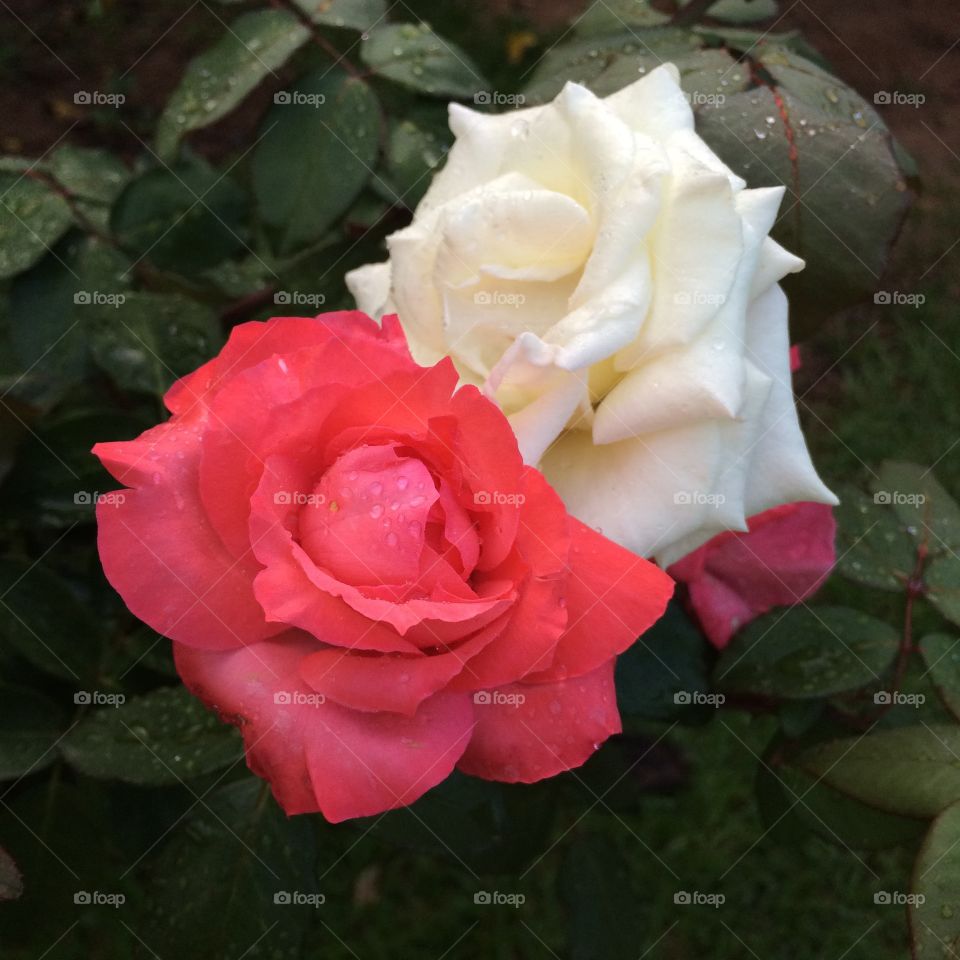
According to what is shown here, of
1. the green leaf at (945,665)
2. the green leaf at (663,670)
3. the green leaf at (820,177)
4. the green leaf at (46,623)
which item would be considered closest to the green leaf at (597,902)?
the green leaf at (663,670)

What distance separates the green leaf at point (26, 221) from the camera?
3.59ft

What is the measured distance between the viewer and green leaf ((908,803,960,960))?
0.78 m

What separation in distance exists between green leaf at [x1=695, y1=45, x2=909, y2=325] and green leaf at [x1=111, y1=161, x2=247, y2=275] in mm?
532

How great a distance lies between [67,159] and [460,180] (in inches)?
22.5

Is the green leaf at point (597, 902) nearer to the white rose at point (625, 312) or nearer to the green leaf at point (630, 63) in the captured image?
the white rose at point (625, 312)

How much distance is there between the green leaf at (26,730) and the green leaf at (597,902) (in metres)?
0.64

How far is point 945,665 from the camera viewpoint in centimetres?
97

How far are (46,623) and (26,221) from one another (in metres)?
0.42

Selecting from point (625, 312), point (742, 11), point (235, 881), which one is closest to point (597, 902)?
point (235, 881)

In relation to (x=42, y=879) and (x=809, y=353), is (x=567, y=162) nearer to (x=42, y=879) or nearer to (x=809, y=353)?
(x=42, y=879)

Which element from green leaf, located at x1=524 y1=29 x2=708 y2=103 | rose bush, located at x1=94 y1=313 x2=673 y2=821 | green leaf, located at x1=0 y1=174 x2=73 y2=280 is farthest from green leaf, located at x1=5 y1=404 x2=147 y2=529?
green leaf, located at x1=524 y1=29 x2=708 y2=103

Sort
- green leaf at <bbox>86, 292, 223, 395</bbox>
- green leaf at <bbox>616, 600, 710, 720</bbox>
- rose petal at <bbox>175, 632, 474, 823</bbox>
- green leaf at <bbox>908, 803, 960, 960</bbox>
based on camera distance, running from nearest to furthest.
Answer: rose petal at <bbox>175, 632, 474, 823</bbox>
green leaf at <bbox>908, 803, 960, 960</bbox>
green leaf at <bbox>616, 600, 710, 720</bbox>
green leaf at <bbox>86, 292, 223, 395</bbox>

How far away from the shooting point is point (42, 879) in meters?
1.02

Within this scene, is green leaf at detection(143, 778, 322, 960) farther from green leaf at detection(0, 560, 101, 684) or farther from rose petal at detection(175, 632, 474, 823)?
rose petal at detection(175, 632, 474, 823)
